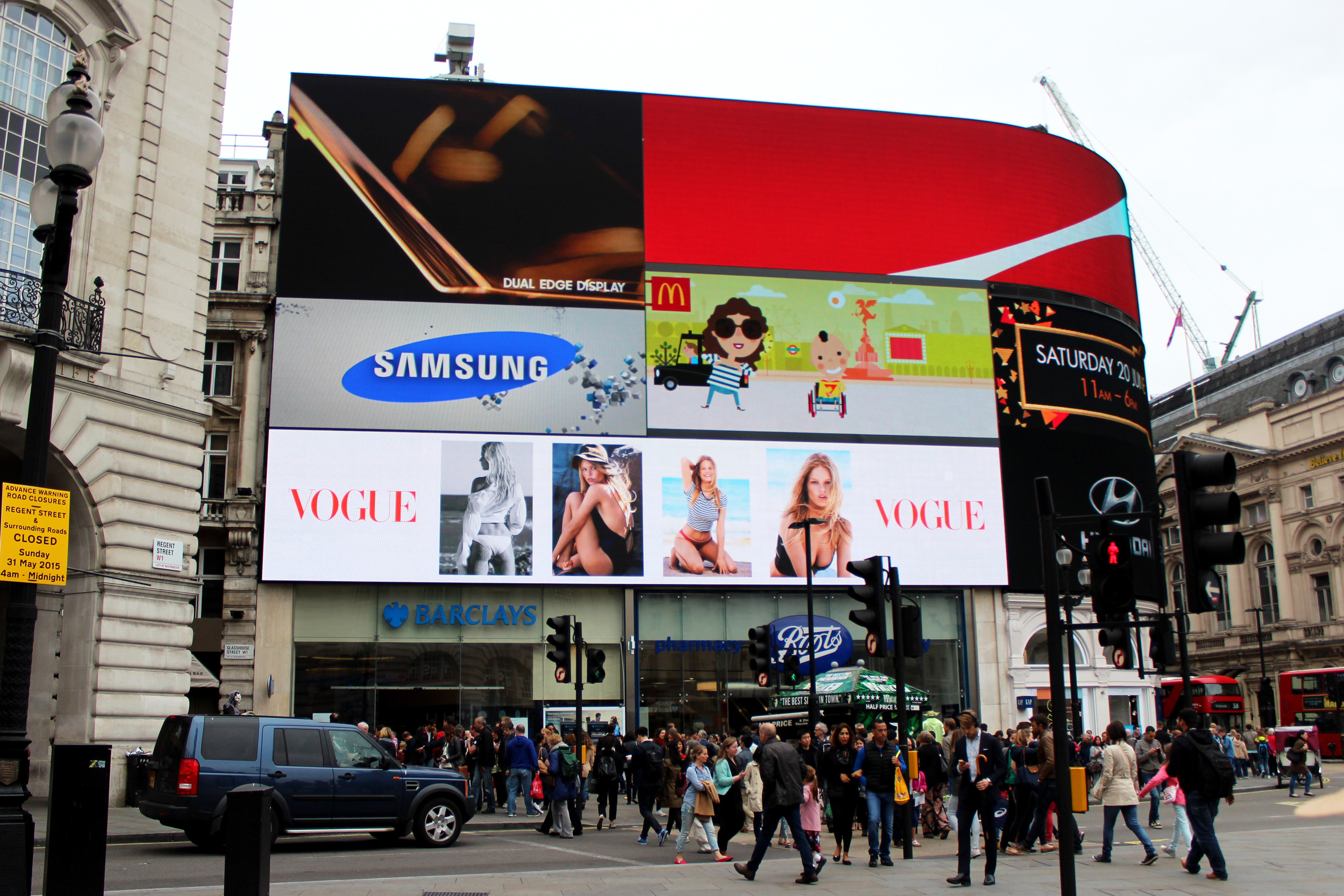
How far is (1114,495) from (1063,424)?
132 inches

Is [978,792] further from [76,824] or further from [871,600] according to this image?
[76,824]

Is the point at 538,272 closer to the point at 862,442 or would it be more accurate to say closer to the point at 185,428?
the point at 862,442

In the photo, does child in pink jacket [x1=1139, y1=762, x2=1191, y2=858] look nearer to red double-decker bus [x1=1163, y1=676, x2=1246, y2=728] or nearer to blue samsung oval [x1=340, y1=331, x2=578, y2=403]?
blue samsung oval [x1=340, y1=331, x2=578, y2=403]

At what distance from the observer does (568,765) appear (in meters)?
19.6

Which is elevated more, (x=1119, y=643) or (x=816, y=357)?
(x=816, y=357)

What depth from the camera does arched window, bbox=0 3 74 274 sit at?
71.4ft

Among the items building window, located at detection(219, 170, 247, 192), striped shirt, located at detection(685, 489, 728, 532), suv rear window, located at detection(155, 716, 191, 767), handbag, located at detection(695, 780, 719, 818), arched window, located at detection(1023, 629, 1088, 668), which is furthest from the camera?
building window, located at detection(219, 170, 247, 192)

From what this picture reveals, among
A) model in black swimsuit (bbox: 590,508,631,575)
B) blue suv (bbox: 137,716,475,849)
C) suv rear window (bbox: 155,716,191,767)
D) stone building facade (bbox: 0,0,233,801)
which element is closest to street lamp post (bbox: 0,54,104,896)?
blue suv (bbox: 137,716,475,849)

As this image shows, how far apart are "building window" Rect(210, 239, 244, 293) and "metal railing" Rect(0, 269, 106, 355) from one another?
16.9 meters

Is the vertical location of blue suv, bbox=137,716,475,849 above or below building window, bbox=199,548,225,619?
below

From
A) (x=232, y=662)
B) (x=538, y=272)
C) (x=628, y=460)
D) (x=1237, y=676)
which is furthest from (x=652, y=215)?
(x=1237, y=676)

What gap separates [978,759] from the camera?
46.9ft

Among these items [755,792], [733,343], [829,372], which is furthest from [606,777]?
[829,372]

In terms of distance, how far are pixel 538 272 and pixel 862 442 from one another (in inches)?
494
